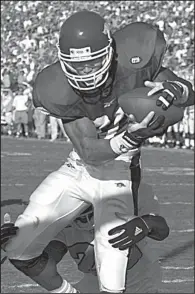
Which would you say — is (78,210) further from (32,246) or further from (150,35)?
(150,35)

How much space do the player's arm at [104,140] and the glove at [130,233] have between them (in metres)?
0.36

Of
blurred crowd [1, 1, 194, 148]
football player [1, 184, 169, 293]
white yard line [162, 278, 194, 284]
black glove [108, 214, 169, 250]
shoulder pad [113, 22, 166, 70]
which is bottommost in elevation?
blurred crowd [1, 1, 194, 148]

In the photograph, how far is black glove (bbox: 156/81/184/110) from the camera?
409 cm

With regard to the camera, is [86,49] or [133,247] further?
[133,247]

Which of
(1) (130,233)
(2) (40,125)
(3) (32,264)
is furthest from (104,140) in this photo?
(2) (40,125)

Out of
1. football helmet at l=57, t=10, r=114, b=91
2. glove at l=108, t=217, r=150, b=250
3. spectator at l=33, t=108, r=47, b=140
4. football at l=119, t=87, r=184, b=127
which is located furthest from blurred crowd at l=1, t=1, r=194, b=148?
football at l=119, t=87, r=184, b=127

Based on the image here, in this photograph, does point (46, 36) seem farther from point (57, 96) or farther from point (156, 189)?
point (57, 96)

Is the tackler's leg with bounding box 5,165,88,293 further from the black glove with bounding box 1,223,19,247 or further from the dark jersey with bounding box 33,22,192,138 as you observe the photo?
the dark jersey with bounding box 33,22,192,138

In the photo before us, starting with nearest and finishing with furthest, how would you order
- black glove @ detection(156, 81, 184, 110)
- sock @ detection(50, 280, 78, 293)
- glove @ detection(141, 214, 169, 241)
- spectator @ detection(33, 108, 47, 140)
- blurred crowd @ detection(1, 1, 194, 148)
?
black glove @ detection(156, 81, 184, 110) → glove @ detection(141, 214, 169, 241) → sock @ detection(50, 280, 78, 293) → spectator @ detection(33, 108, 47, 140) → blurred crowd @ detection(1, 1, 194, 148)

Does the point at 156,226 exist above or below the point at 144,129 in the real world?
below

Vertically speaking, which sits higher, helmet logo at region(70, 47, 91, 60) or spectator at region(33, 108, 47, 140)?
helmet logo at region(70, 47, 91, 60)

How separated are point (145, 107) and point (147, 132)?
111 millimetres

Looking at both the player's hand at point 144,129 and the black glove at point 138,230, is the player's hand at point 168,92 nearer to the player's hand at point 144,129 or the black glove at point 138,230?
the player's hand at point 144,129

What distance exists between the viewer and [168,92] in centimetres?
412
